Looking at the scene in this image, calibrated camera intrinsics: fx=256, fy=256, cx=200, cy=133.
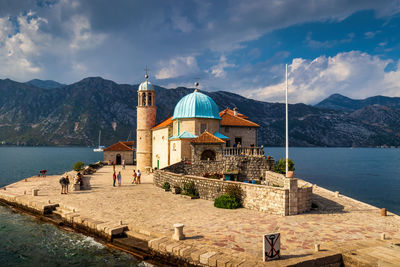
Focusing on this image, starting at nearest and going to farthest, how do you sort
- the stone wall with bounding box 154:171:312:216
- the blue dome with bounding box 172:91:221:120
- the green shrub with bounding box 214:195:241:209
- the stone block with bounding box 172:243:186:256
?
the stone block with bounding box 172:243:186:256 < the stone wall with bounding box 154:171:312:216 < the green shrub with bounding box 214:195:241:209 < the blue dome with bounding box 172:91:221:120

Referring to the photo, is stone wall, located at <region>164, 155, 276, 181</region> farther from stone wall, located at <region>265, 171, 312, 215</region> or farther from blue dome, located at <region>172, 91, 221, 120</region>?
stone wall, located at <region>265, 171, 312, 215</region>

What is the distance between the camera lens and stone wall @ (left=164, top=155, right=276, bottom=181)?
28.9 metres

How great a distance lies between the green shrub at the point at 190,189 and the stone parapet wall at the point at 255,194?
335mm

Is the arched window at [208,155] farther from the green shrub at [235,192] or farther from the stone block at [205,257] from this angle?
the stone block at [205,257]

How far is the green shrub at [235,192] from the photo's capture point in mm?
19344

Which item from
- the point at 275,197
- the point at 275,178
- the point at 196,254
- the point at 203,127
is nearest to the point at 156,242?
the point at 196,254

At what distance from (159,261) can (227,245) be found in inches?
125

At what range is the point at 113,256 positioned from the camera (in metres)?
12.6

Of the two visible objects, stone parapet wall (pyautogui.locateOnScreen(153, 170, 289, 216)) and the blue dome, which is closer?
stone parapet wall (pyautogui.locateOnScreen(153, 170, 289, 216))

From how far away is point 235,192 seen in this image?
19.5 metres

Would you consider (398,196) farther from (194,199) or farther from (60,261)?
(60,261)

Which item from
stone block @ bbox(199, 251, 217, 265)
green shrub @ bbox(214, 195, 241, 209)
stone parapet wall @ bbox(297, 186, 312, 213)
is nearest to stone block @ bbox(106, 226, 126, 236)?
stone block @ bbox(199, 251, 217, 265)

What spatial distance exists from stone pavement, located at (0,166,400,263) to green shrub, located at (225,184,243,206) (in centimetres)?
153

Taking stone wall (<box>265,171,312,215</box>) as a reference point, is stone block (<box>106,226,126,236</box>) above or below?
below
